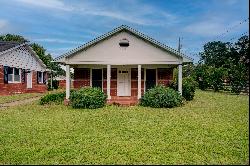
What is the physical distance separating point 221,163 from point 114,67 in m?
18.8

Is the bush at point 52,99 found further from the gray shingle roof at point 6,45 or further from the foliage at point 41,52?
the foliage at point 41,52

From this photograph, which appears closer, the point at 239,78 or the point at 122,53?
the point at 239,78

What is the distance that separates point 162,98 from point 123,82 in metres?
6.32

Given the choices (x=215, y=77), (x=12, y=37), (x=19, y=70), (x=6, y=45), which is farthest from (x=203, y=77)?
(x=12, y=37)

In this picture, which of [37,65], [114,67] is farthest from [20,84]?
[114,67]

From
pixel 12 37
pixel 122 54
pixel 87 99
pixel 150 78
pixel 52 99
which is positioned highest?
pixel 12 37

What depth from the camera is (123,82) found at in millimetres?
27156

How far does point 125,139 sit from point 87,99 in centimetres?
991

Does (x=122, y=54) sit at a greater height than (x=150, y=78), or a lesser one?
greater

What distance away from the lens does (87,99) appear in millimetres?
20859

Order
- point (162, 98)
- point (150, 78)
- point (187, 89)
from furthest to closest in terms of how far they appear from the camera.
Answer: point (150, 78) → point (187, 89) → point (162, 98)

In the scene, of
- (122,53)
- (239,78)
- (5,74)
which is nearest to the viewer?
(239,78)

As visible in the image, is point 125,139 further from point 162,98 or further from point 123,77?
point 123,77

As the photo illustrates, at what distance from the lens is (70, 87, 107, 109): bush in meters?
20.8
